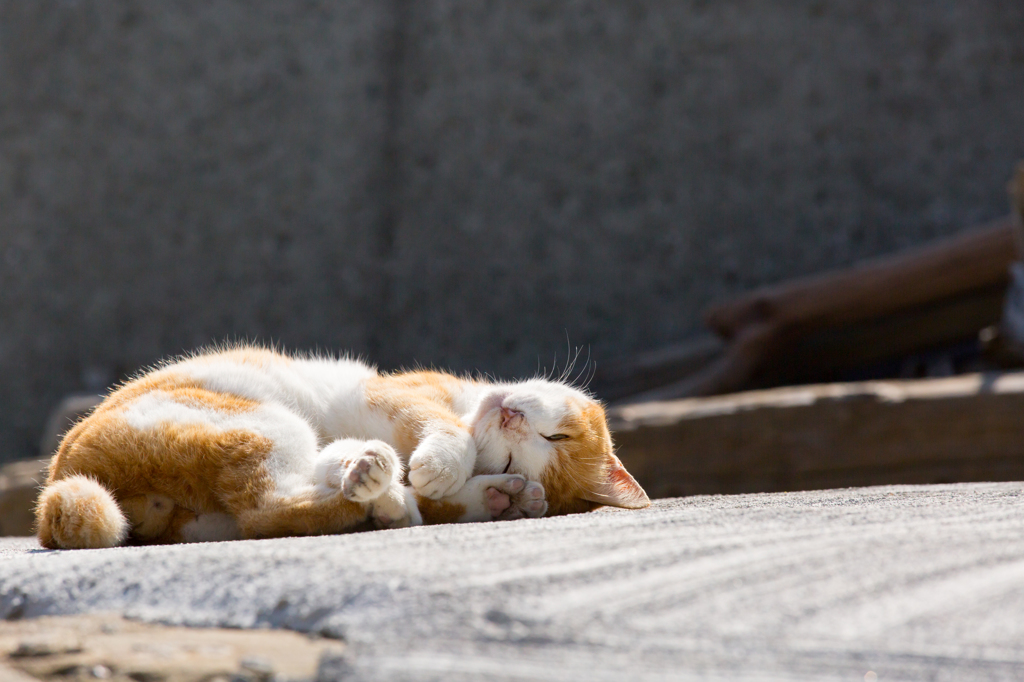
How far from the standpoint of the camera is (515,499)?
72.1 inches

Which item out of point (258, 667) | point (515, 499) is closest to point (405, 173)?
point (515, 499)

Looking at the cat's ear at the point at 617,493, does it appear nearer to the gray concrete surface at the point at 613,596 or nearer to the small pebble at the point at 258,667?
the gray concrete surface at the point at 613,596

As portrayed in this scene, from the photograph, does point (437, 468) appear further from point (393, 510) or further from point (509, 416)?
point (509, 416)

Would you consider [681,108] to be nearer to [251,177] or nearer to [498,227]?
[498,227]

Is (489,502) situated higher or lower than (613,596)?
lower

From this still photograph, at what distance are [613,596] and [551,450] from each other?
3.34ft

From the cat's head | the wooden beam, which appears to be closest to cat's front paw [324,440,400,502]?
the cat's head

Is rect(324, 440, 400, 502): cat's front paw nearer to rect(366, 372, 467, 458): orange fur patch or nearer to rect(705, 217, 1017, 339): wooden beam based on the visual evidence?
rect(366, 372, 467, 458): orange fur patch

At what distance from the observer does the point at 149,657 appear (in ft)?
3.00

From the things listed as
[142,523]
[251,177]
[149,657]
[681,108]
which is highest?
[681,108]

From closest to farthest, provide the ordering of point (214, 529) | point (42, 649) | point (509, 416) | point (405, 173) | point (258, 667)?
point (258, 667), point (42, 649), point (214, 529), point (509, 416), point (405, 173)

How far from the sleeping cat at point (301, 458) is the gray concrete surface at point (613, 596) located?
209 millimetres

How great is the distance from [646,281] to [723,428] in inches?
84.5

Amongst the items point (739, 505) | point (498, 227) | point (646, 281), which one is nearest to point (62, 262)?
point (498, 227)
